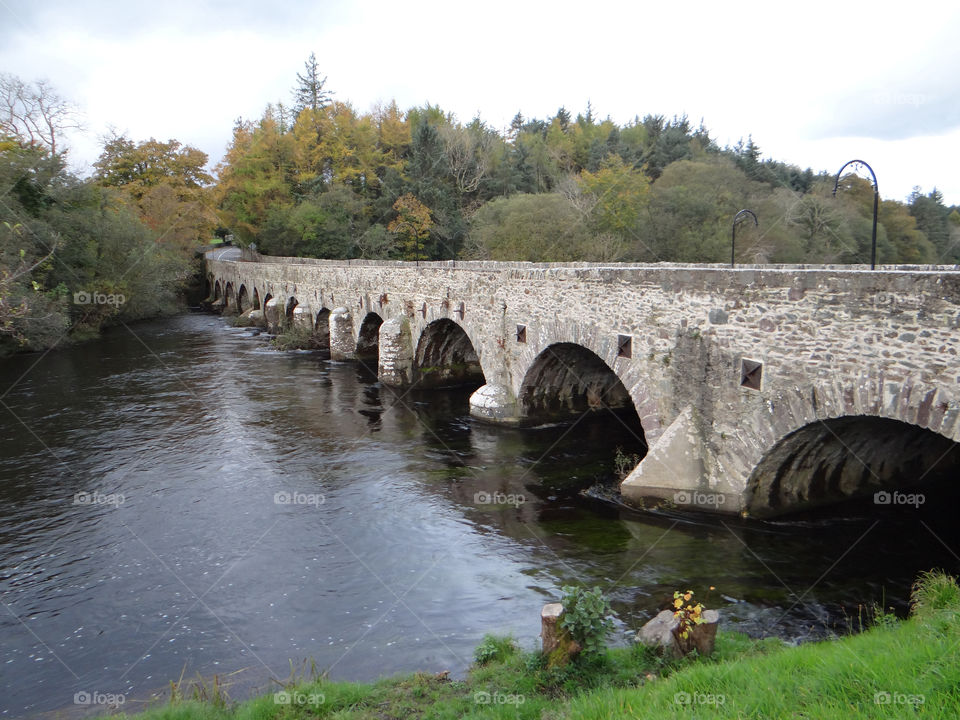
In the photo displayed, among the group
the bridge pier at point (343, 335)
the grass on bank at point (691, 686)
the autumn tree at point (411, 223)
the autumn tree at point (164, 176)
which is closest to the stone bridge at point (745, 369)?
the grass on bank at point (691, 686)

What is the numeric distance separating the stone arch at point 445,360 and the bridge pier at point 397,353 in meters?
0.27

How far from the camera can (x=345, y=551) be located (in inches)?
408

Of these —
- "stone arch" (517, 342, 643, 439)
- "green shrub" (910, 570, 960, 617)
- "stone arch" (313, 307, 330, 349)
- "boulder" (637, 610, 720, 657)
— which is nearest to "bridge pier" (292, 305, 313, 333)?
"stone arch" (313, 307, 330, 349)

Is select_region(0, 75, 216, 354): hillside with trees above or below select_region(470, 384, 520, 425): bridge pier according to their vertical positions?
above

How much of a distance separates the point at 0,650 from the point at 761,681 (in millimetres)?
8517


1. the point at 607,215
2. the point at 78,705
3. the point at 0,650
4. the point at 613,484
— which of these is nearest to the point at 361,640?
the point at 78,705

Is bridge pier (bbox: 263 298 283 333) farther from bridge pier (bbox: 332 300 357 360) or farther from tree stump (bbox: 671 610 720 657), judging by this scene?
tree stump (bbox: 671 610 720 657)

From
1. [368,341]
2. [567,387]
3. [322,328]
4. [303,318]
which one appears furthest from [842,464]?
[303,318]

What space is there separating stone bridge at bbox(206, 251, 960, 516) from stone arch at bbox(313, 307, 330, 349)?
1414cm

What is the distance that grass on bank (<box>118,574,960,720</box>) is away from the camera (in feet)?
14.3

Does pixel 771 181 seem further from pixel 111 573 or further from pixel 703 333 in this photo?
pixel 111 573

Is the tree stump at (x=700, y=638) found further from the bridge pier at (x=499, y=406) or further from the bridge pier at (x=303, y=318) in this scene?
the bridge pier at (x=303, y=318)

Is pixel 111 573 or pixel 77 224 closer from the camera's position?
pixel 111 573

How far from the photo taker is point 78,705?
6.87 m
